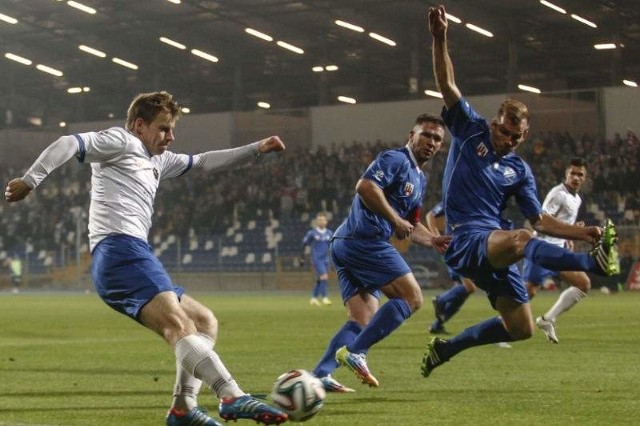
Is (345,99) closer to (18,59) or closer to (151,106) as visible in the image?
(18,59)

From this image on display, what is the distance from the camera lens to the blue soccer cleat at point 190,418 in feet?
23.4

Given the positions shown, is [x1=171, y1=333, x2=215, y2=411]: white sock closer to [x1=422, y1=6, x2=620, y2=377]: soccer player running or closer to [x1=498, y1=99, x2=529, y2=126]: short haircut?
[x1=422, y1=6, x2=620, y2=377]: soccer player running

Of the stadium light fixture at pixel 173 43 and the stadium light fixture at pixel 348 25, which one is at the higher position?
the stadium light fixture at pixel 348 25

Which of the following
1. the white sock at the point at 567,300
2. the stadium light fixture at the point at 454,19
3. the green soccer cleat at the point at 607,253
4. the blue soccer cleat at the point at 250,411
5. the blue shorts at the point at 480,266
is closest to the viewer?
the blue soccer cleat at the point at 250,411

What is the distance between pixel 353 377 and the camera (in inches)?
454

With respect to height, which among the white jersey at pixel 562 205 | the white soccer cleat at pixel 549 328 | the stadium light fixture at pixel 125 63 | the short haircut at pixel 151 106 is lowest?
the white soccer cleat at pixel 549 328

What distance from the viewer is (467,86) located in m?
54.6

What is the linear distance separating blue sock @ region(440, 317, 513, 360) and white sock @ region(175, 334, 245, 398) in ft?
12.0

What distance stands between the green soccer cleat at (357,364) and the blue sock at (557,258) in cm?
189

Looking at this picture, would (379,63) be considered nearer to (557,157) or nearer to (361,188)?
(557,157)

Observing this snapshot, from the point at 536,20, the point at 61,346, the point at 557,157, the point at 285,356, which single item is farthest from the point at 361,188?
the point at 536,20

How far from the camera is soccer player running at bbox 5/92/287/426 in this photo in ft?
22.9

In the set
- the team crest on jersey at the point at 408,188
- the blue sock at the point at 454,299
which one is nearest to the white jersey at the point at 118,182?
the team crest on jersey at the point at 408,188

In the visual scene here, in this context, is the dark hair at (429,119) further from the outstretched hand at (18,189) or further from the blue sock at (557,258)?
the outstretched hand at (18,189)
